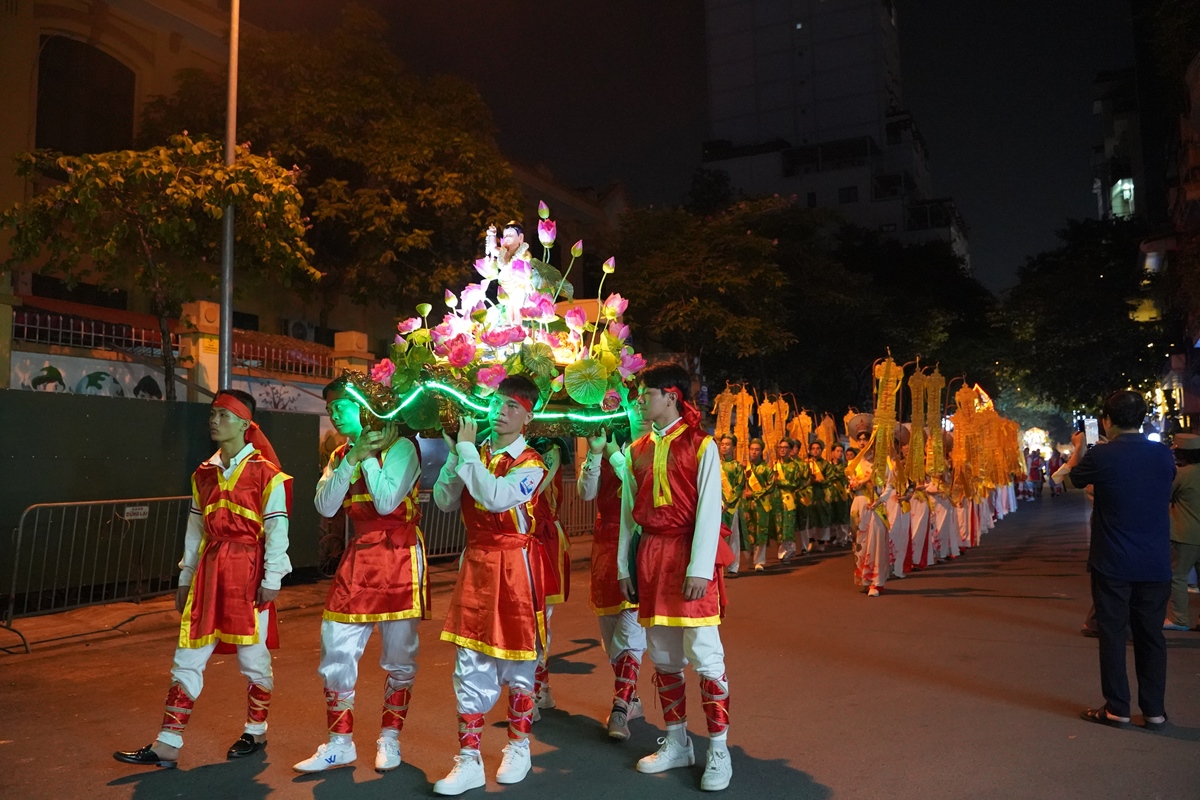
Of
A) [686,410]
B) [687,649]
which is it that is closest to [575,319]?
[686,410]

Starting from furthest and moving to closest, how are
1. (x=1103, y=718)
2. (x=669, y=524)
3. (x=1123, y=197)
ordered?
(x=1123, y=197) → (x=1103, y=718) → (x=669, y=524)

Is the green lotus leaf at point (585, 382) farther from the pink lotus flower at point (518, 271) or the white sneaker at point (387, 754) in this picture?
the white sneaker at point (387, 754)

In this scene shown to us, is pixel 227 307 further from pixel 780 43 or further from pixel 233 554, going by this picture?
pixel 780 43

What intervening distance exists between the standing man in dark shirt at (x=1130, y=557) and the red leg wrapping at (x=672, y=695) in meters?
2.50

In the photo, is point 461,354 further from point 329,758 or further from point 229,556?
point 329,758

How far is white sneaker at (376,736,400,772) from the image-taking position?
4527mm

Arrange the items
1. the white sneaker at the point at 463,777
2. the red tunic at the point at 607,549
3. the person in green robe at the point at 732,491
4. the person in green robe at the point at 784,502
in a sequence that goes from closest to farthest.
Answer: the white sneaker at the point at 463,777, the red tunic at the point at 607,549, the person in green robe at the point at 732,491, the person in green robe at the point at 784,502

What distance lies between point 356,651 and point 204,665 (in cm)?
85

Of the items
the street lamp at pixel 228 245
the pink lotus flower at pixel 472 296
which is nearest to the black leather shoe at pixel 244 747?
the pink lotus flower at pixel 472 296

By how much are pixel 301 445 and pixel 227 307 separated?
6.26 feet

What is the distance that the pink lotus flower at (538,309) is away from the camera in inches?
209

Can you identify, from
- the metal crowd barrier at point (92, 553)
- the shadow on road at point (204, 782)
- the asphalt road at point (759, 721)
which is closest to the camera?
the shadow on road at point (204, 782)

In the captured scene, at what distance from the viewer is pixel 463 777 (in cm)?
419

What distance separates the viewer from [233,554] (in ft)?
15.8
